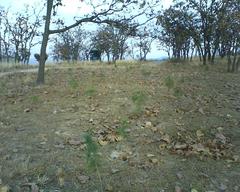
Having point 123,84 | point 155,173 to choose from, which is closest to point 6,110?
point 123,84

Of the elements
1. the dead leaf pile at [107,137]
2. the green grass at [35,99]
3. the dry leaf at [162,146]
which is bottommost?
the dry leaf at [162,146]

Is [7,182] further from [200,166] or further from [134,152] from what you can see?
[200,166]

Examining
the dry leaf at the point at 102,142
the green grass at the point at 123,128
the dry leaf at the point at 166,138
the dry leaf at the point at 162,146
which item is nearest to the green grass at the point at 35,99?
the green grass at the point at 123,128

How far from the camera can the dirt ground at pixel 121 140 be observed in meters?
4.70

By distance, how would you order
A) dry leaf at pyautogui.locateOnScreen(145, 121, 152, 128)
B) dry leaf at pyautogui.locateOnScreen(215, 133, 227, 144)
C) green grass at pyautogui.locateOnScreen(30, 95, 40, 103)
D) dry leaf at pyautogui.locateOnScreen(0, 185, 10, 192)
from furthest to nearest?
green grass at pyautogui.locateOnScreen(30, 95, 40, 103), dry leaf at pyautogui.locateOnScreen(145, 121, 152, 128), dry leaf at pyautogui.locateOnScreen(215, 133, 227, 144), dry leaf at pyautogui.locateOnScreen(0, 185, 10, 192)

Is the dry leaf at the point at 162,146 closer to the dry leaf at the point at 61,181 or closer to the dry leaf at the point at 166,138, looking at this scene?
the dry leaf at the point at 166,138

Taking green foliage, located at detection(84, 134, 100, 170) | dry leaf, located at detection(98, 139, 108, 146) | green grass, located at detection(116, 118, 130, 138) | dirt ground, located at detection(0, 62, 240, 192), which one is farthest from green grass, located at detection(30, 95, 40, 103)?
green foliage, located at detection(84, 134, 100, 170)

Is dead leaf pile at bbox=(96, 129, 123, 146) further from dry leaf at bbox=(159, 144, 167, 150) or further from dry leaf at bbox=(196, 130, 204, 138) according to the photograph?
dry leaf at bbox=(196, 130, 204, 138)

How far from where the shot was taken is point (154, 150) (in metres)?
5.41

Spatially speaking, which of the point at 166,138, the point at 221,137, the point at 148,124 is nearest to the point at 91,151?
the point at 166,138

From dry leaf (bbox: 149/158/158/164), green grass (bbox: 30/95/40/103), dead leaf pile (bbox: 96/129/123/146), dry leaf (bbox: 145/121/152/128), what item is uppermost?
green grass (bbox: 30/95/40/103)

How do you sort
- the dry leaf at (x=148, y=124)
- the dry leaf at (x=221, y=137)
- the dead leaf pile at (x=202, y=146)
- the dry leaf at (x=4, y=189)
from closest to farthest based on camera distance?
1. the dry leaf at (x=4, y=189)
2. the dead leaf pile at (x=202, y=146)
3. the dry leaf at (x=221, y=137)
4. the dry leaf at (x=148, y=124)

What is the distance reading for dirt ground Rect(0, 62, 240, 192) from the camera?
4695 millimetres

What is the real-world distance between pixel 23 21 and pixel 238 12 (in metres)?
21.7
